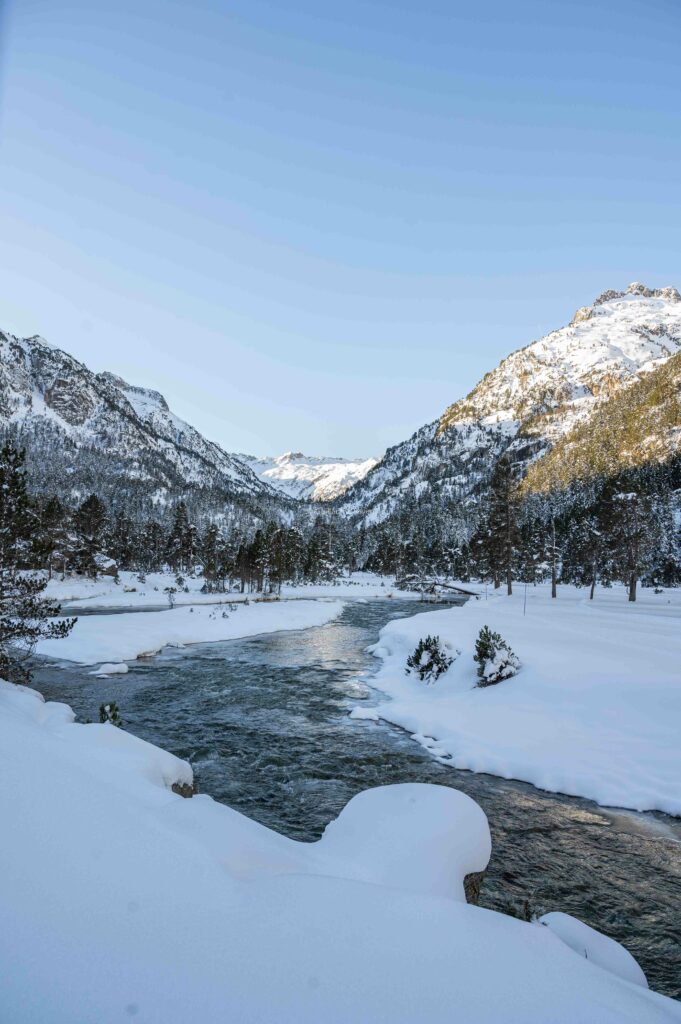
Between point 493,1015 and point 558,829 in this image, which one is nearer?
point 493,1015

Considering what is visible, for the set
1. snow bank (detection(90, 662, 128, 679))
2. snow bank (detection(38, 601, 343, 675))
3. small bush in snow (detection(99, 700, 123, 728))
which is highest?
small bush in snow (detection(99, 700, 123, 728))

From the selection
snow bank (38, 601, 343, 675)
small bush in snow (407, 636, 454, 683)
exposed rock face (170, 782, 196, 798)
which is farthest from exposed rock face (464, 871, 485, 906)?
snow bank (38, 601, 343, 675)

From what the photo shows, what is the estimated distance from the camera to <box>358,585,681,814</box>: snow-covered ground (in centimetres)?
998

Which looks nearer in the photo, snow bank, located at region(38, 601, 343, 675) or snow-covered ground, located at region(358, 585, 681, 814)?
snow-covered ground, located at region(358, 585, 681, 814)

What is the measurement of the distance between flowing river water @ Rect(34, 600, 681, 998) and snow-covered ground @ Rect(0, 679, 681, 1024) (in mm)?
1983

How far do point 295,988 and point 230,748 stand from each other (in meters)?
10.2

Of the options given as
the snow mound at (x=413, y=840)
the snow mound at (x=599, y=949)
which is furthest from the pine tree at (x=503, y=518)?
Answer: the snow mound at (x=599, y=949)

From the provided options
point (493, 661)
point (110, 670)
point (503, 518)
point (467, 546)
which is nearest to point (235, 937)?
point (493, 661)

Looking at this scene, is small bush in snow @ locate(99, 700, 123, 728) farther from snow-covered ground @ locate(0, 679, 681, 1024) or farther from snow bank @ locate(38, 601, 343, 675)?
snow bank @ locate(38, 601, 343, 675)

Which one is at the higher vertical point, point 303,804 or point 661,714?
point 661,714

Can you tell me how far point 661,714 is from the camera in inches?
452

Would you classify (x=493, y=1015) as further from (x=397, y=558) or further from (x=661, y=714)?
(x=397, y=558)

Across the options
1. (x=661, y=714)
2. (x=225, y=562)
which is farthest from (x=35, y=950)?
(x=225, y=562)

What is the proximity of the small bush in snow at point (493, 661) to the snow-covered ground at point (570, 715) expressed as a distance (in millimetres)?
374
